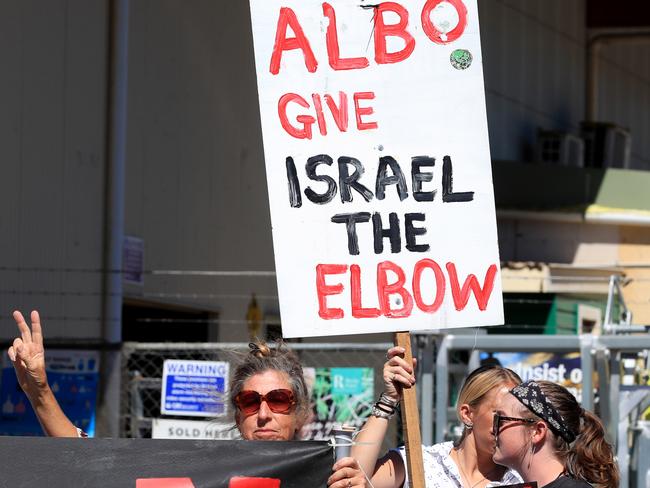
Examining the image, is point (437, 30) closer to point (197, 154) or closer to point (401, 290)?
point (401, 290)

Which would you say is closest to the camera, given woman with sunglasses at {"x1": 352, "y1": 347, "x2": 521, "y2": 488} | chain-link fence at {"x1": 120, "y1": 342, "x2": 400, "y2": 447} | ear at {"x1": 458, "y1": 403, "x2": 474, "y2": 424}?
woman with sunglasses at {"x1": 352, "y1": 347, "x2": 521, "y2": 488}

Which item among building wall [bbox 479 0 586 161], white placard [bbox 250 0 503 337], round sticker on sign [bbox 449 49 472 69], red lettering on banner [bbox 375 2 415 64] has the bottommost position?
white placard [bbox 250 0 503 337]

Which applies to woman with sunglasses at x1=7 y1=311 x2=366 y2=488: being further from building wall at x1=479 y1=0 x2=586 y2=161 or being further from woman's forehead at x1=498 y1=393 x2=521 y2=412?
building wall at x1=479 y1=0 x2=586 y2=161

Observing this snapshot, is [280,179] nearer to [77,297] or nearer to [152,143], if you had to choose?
[77,297]

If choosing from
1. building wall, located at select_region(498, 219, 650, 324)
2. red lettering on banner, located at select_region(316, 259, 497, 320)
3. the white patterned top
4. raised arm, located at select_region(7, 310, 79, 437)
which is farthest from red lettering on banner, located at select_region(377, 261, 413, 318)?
building wall, located at select_region(498, 219, 650, 324)

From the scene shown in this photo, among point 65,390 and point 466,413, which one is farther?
point 65,390

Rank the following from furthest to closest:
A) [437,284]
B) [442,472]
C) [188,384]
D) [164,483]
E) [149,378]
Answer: [149,378], [188,384], [442,472], [437,284], [164,483]

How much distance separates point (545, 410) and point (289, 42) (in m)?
1.40

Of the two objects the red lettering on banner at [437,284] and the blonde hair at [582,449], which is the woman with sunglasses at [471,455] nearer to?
the blonde hair at [582,449]

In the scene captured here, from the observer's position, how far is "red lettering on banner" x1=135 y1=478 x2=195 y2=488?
398 cm

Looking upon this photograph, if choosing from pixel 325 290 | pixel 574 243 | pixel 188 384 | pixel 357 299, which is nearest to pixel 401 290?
pixel 357 299

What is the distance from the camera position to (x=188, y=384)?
955cm

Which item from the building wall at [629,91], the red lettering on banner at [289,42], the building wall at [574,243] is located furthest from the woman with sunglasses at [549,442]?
the building wall at [629,91]

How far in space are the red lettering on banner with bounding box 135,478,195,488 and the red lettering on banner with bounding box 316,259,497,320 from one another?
66 centimetres
